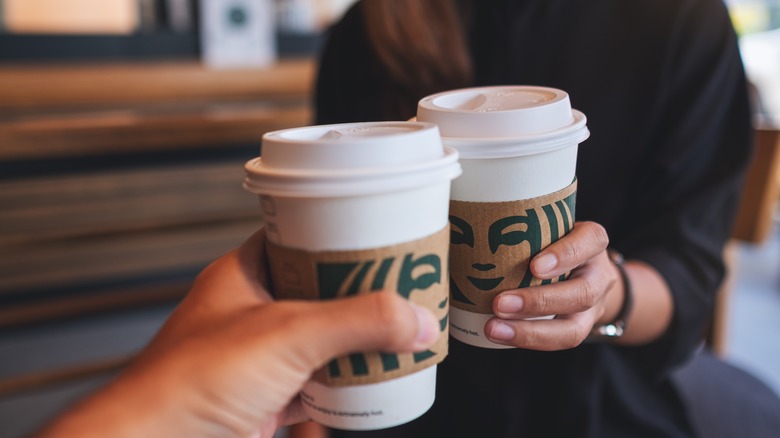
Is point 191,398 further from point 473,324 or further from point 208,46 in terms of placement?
point 208,46

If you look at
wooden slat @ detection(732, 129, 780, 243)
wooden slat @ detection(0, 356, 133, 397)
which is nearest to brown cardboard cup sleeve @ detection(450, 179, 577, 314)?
wooden slat @ detection(732, 129, 780, 243)

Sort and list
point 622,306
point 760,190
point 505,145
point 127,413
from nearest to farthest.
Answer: point 127,413
point 505,145
point 622,306
point 760,190

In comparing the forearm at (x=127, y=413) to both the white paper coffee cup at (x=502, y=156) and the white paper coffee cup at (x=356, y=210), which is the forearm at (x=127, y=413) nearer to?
the white paper coffee cup at (x=356, y=210)

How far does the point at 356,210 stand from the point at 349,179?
0.03 m

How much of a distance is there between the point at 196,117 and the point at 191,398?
223 cm

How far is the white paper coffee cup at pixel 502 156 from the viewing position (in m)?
0.55

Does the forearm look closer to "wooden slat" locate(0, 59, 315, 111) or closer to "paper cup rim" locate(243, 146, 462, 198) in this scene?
"paper cup rim" locate(243, 146, 462, 198)

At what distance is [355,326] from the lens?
45 centimetres

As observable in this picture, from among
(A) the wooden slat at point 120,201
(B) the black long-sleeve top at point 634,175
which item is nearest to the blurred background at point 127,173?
(A) the wooden slat at point 120,201

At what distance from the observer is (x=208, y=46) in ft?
9.14

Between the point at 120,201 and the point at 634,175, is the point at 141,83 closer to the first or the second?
the point at 120,201

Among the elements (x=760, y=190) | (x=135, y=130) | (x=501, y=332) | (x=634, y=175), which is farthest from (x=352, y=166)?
(x=135, y=130)

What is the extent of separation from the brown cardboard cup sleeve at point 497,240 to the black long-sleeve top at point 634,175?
15.2 inches

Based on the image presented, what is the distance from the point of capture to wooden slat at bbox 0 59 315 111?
8.01 ft
